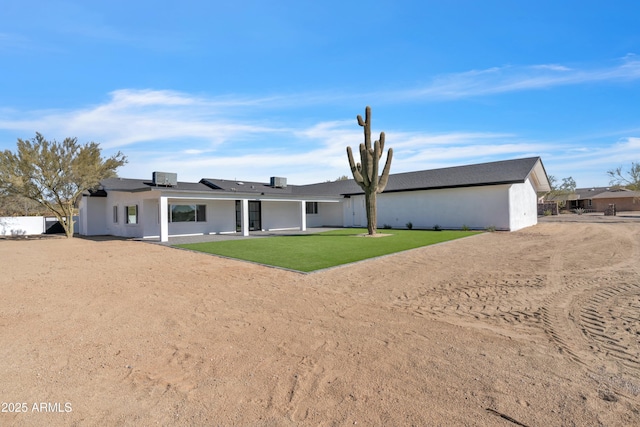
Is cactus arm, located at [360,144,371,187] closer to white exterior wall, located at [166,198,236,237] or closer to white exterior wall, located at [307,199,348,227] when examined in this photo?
white exterior wall, located at [166,198,236,237]

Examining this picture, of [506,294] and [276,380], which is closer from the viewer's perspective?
[276,380]

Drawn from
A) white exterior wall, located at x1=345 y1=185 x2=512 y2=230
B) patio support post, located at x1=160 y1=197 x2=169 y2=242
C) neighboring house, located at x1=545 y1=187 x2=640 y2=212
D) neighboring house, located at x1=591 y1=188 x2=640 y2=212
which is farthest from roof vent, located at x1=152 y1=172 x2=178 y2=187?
neighboring house, located at x1=591 y1=188 x2=640 y2=212

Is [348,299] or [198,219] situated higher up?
[198,219]

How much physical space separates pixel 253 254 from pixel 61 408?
9088 mm

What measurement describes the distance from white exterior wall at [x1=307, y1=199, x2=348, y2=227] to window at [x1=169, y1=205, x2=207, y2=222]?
9.89 m

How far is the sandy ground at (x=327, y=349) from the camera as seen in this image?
2.94 metres

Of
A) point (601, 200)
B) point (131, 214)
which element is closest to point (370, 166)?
point (131, 214)

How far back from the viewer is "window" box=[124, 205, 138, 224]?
20.7m

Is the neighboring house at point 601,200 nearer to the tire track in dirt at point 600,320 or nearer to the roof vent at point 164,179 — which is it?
the tire track in dirt at point 600,320

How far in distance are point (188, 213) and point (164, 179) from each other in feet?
7.97

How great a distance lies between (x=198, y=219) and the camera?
70.9 ft

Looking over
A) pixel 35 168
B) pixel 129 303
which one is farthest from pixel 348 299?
pixel 35 168

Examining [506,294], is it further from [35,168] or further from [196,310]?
[35,168]

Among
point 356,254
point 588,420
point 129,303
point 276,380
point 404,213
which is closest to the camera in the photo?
point 588,420
